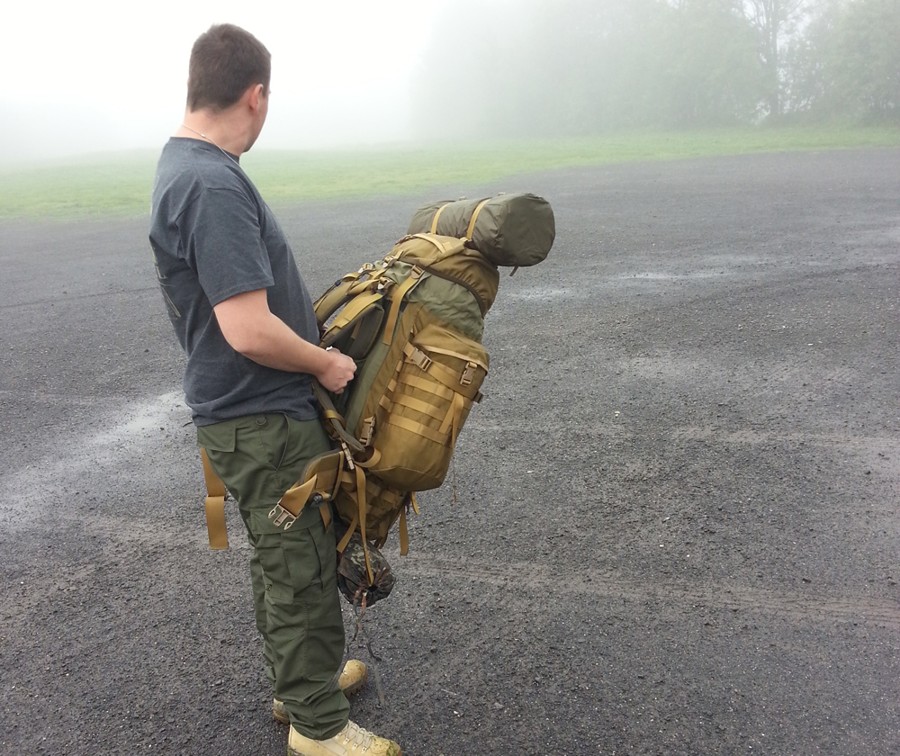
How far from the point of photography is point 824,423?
497 cm

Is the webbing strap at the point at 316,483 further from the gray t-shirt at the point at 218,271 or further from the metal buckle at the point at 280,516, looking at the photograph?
the gray t-shirt at the point at 218,271

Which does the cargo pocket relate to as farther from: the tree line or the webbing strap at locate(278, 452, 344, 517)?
the tree line

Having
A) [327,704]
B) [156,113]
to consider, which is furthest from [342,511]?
[156,113]

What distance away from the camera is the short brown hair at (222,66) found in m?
2.20

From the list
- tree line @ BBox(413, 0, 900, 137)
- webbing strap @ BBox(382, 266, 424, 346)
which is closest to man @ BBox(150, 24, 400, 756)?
webbing strap @ BBox(382, 266, 424, 346)

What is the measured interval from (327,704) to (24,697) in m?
1.34

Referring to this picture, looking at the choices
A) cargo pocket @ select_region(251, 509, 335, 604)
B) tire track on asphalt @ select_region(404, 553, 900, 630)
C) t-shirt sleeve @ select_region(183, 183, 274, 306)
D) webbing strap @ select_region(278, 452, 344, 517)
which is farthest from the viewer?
tire track on asphalt @ select_region(404, 553, 900, 630)

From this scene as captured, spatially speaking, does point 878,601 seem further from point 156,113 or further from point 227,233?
point 156,113

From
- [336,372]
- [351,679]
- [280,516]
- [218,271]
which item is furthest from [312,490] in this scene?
[351,679]

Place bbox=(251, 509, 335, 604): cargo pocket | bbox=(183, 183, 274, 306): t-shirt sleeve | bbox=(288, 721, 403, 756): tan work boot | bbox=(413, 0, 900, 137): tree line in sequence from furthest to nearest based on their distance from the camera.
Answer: bbox=(413, 0, 900, 137): tree line, bbox=(288, 721, 403, 756): tan work boot, bbox=(251, 509, 335, 604): cargo pocket, bbox=(183, 183, 274, 306): t-shirt sleeve

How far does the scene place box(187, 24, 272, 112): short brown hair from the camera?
2199 mm

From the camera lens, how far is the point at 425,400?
2.45 meters

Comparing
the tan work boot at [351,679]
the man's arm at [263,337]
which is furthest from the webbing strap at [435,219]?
the tan work boot at [351,679]

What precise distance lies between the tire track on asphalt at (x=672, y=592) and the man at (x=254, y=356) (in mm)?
1125
